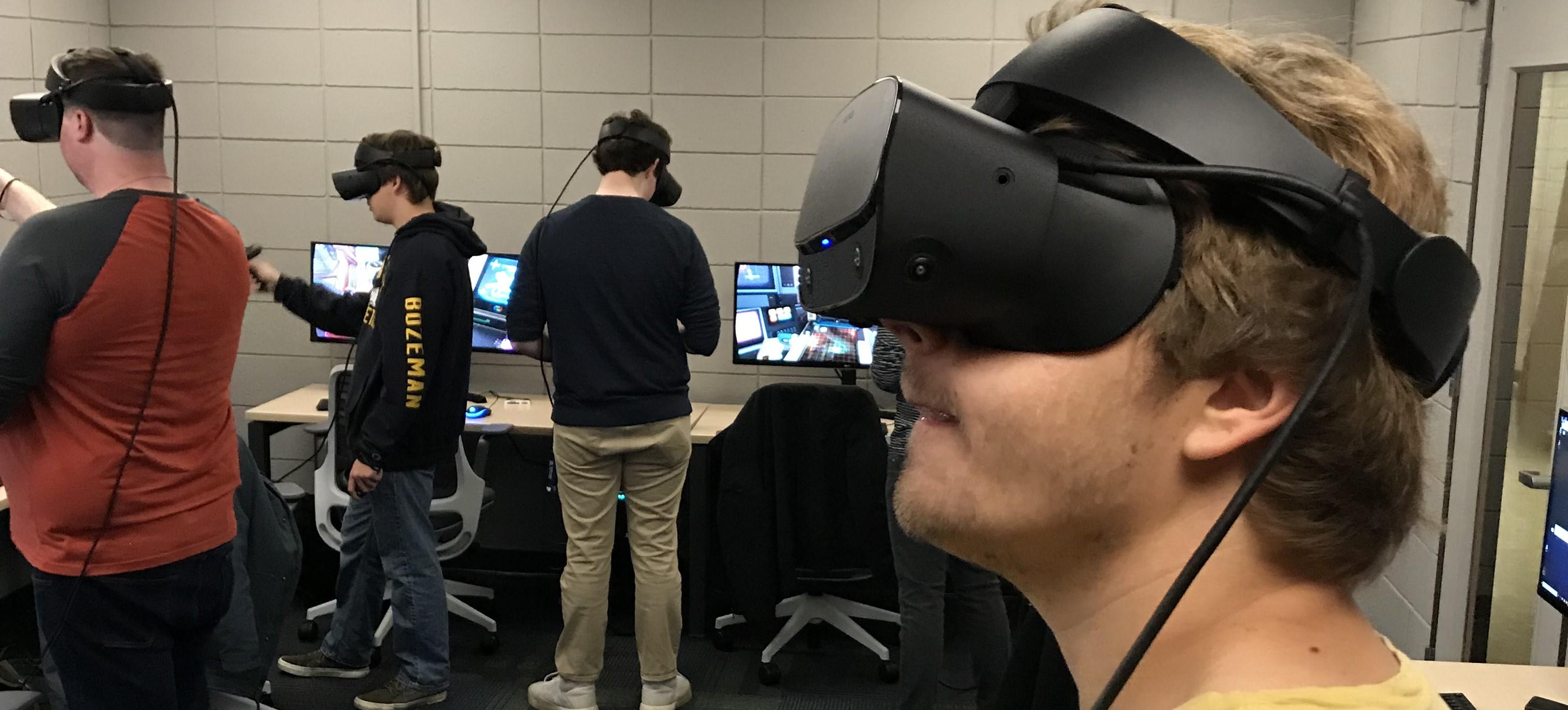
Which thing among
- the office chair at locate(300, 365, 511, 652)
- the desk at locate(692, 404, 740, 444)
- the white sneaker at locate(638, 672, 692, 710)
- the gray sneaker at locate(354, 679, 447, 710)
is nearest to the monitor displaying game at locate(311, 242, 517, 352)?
the office chair at locate(300, 365, 511, 652)

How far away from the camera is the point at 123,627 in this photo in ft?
7.01

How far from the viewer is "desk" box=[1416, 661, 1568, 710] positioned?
6.45 ft

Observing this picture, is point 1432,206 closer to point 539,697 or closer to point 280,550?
point 280,550

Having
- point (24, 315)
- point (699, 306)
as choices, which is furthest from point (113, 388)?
point (699, 306)

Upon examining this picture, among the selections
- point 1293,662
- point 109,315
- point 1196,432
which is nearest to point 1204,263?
point 1196,432

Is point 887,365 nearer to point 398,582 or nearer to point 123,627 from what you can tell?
point 398,582

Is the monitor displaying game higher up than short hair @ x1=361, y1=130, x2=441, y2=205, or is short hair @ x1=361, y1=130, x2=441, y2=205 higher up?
short hair @ x1=361, y1=130, x2=441, y2=205

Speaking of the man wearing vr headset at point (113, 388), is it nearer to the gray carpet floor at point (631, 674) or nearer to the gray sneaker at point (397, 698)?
the gray sneaker at point (397, 698)

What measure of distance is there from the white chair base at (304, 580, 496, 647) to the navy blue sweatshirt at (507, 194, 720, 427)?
3.33 ft

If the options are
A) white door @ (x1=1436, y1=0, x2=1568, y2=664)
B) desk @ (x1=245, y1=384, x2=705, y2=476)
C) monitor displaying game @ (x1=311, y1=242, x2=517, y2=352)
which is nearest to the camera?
white door @ (x1=1436, y1=0, x2=1568, y2=664)

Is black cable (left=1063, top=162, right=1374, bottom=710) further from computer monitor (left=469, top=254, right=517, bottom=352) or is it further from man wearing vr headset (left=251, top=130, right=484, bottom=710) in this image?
computer monitor (left=469, top=254, right=517, bottom=352)

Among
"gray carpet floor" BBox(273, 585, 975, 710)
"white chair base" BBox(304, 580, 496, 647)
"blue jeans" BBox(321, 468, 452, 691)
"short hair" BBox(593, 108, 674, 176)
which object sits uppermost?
"short hair" BBox(593, 108, 674, 176)

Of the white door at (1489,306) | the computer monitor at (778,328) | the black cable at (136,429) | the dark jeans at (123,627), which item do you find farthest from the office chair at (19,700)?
the white door at (1489,306)

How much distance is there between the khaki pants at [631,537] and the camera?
333cm
